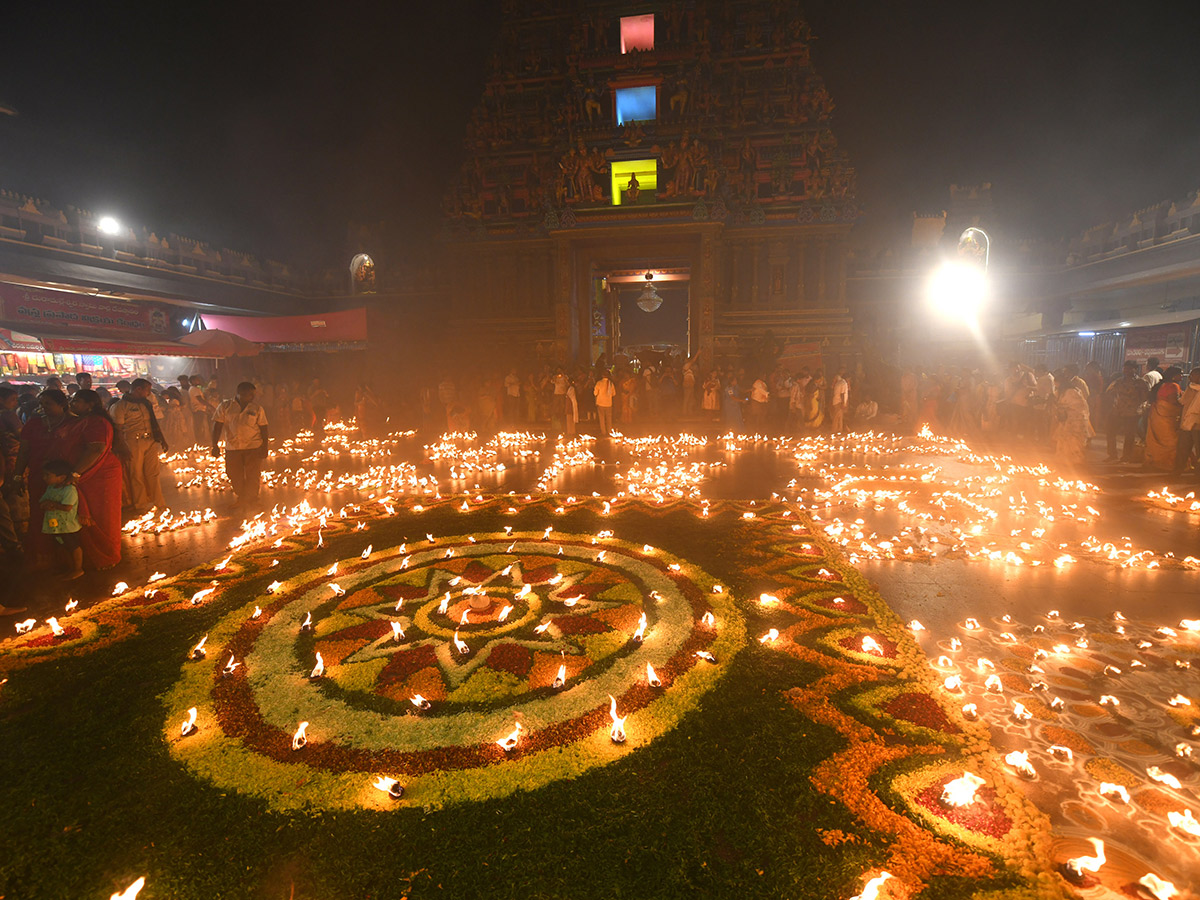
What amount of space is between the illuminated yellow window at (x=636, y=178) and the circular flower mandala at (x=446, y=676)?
2157 centimetres

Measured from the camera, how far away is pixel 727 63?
940 inches

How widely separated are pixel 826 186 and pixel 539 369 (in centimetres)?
1462

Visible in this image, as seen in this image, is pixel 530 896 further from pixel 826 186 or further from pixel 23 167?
pixel 23 167

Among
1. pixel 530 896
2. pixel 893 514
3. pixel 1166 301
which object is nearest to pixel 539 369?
pixel 893 514

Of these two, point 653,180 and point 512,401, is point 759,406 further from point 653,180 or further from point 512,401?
point 653,180

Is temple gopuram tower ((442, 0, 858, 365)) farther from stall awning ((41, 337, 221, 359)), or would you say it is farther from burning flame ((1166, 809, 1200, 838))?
burning flame ((1166, 809, 1200, 838))

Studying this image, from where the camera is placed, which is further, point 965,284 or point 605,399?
point 965,284

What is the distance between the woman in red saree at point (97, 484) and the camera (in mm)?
6289

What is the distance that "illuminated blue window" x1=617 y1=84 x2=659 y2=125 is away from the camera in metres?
24.5

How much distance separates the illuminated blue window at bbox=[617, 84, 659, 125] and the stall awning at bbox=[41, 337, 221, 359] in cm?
2042

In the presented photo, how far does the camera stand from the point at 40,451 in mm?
6465

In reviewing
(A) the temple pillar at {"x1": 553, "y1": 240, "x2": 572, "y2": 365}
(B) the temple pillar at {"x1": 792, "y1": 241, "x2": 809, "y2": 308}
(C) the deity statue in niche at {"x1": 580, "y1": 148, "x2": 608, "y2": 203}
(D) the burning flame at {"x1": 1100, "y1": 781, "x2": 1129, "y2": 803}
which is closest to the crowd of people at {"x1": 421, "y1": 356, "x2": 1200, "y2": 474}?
(A) the temple pillar at {"x1": 553, "y1": 240, "x2": 572, "y2": 365}

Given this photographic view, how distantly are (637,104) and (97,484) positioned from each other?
2633 cm

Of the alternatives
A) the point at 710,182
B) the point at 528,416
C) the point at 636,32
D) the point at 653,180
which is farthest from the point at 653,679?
the point at 636,32
